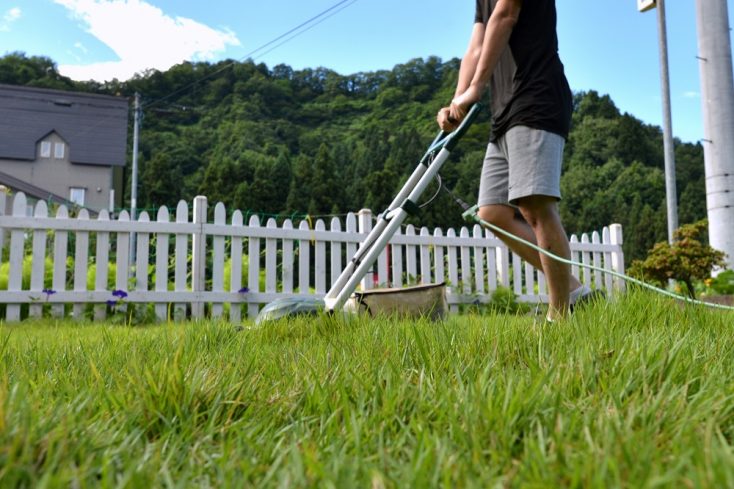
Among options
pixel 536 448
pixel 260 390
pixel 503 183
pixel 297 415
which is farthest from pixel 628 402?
pixel 503 183

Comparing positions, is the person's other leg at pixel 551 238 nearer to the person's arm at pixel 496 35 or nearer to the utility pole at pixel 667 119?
the person's arm at pixel 496 35

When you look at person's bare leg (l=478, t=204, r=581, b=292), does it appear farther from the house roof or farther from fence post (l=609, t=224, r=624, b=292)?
the house roof

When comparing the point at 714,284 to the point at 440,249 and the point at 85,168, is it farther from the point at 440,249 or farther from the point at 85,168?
the point at 85,168

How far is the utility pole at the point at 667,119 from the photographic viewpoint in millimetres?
8586

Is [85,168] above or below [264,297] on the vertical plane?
above

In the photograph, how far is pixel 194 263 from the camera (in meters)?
6.02

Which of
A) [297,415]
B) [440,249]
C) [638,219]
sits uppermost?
[638,219]

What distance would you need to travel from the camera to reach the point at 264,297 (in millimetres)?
6234

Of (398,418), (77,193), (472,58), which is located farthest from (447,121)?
(77,193)

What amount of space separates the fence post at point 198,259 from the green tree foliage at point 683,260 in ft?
15.4

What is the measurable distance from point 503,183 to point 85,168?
39.1 metres

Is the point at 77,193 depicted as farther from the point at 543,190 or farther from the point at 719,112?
the point at 543,190

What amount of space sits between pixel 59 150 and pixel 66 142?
0.71 meters

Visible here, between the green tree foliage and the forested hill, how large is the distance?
589 inches
